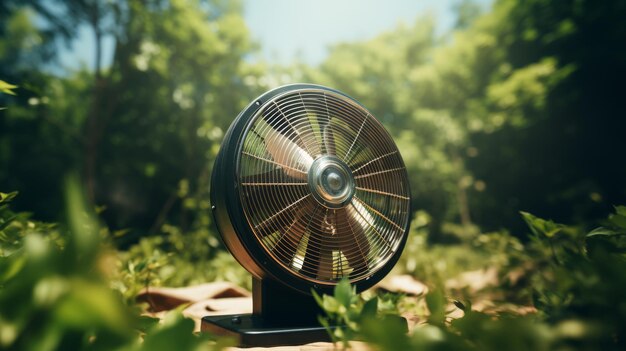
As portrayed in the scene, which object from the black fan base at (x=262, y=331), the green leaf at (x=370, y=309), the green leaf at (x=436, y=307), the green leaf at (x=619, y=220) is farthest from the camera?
the black fan base at (x=262, y=331)

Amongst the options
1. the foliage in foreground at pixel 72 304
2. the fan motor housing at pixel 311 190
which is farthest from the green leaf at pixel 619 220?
the foliage in foreground at pixel 72 304

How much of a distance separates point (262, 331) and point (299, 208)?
1.68 feet

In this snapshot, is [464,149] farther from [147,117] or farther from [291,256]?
[291,256]

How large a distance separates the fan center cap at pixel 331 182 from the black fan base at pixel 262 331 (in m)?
0.53

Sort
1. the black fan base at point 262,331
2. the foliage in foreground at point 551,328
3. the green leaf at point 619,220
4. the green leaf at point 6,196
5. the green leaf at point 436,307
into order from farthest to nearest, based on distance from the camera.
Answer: the black fan base at point 262,331 < the green leaf at point 6,196 < the green leaf at point 619,220 < the green leaf at point 436,307 < the foliage in foreground at point 551,328

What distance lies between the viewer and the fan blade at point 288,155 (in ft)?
6.15

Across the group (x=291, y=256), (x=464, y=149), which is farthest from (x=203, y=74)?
(x=464, y=149)

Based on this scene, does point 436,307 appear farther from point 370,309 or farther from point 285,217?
point 285,217

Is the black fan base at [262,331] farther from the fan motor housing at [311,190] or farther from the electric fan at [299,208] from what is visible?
the fan motor housing at [311,190]

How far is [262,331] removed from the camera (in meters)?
1.72

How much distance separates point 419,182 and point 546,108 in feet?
27.3

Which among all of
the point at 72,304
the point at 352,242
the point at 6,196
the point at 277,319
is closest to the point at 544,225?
the point at 352,242

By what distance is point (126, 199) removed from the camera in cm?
1312

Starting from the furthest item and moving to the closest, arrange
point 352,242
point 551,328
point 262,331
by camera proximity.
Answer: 1. point 352,242
2. point 262,331
3. point 551,328
